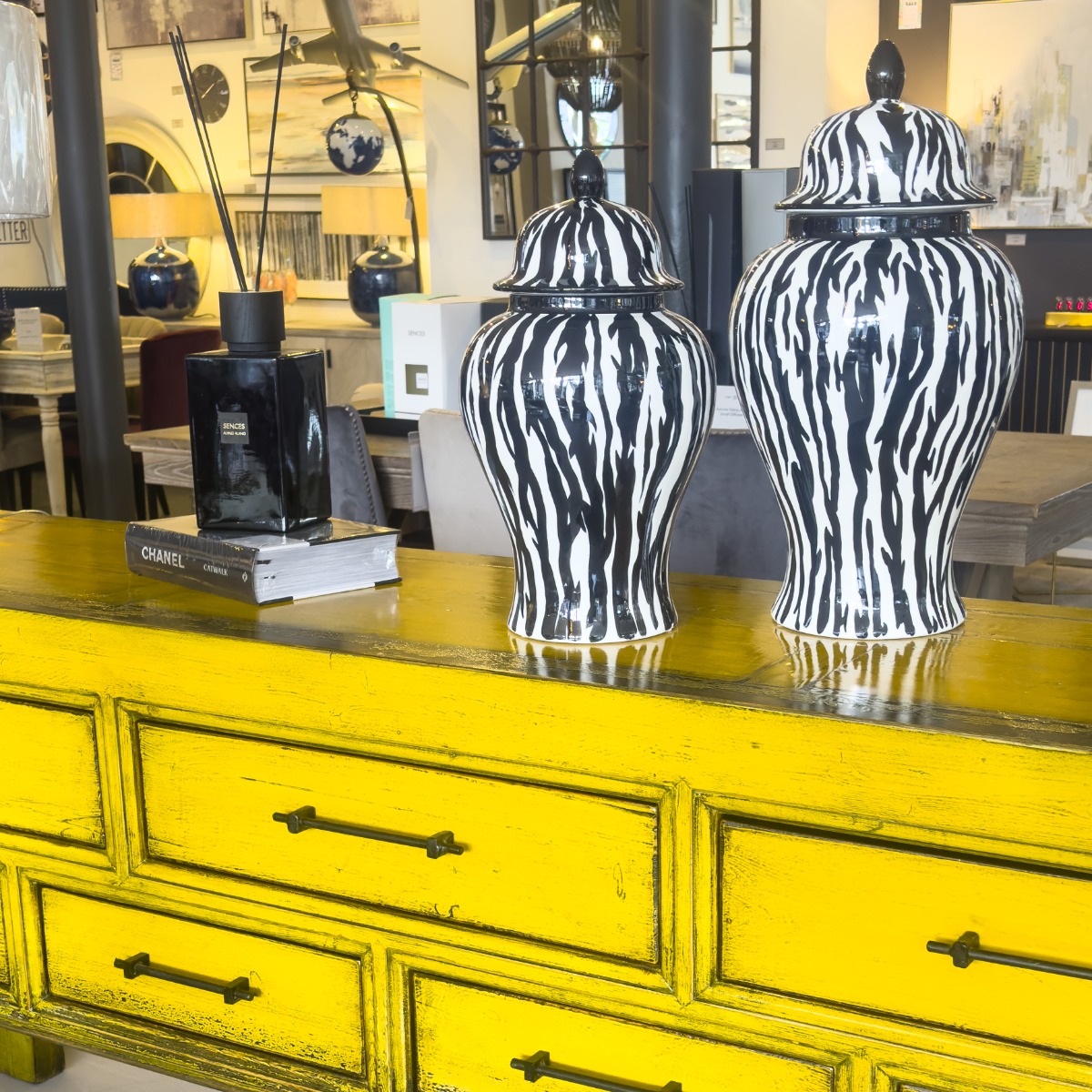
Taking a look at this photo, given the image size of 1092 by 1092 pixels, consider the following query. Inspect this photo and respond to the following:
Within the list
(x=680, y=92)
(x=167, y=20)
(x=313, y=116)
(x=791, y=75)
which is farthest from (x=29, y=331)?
(x=167, y=20)

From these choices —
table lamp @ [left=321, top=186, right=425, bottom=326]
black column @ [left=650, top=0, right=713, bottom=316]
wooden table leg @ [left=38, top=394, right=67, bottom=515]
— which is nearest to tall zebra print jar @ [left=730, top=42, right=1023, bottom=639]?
black column @ [left=650, top=0, right=713, bottom=316]

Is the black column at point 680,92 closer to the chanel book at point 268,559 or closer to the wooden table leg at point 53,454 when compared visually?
the chanel book at point 268,559

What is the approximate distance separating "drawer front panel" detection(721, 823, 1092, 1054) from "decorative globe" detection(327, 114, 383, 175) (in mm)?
6581

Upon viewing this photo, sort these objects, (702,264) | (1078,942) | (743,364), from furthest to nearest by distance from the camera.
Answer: (702,264) < (743,364) < (1078,942)

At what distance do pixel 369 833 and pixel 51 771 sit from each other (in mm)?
412

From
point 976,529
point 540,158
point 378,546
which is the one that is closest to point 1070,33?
point 540,158

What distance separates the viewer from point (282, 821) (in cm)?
131

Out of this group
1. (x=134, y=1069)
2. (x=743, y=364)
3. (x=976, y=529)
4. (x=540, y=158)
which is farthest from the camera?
(x=540, y=158)

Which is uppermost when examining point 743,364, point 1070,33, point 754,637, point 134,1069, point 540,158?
point 1070,33

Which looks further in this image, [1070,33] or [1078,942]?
[1070,33]

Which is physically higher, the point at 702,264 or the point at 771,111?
the point at 771,111

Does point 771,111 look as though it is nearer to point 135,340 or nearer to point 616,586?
point 135,340

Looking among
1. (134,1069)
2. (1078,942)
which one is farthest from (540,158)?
(1078,942)

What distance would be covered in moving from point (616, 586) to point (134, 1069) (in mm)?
1160
